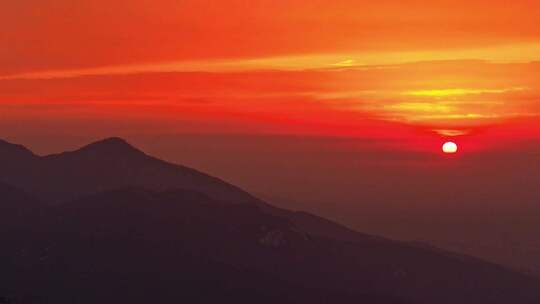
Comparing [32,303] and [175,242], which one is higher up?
[175,242]

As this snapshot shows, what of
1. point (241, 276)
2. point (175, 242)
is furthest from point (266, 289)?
point (175, 242)

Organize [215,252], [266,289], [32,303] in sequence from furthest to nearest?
[215,252]
[266,289]
[32,303]

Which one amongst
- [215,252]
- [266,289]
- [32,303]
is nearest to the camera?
[32,303]

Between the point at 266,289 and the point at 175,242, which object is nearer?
the point at 266,289

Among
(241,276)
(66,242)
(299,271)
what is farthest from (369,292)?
(66,242)

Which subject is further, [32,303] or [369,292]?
[369,292]

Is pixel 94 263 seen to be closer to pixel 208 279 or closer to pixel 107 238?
pixel 107 238

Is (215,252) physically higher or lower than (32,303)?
higher

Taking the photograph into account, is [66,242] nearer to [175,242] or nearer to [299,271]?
[175,242]
